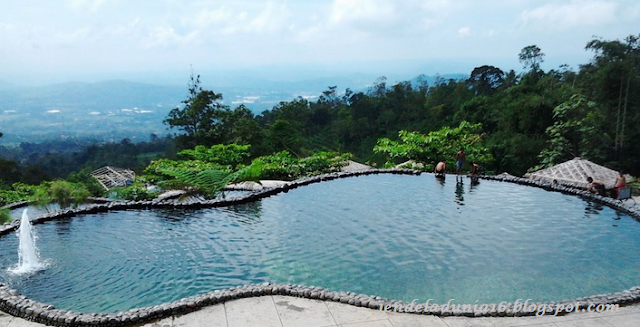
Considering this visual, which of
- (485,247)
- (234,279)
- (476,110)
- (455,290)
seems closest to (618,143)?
(476,110)

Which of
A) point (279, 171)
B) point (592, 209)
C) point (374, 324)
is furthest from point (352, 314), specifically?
point (279, 171)

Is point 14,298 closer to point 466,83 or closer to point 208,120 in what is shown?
point 208,120

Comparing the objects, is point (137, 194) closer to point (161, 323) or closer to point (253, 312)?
point (161, 323)

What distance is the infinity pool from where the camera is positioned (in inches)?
344

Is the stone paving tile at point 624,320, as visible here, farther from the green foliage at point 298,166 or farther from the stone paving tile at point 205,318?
the green foliage at point 298,166

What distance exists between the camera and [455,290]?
8.63 meters

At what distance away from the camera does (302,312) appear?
7449 millimetres

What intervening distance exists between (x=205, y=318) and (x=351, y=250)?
4161mm

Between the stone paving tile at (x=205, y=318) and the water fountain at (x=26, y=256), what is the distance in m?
4.38

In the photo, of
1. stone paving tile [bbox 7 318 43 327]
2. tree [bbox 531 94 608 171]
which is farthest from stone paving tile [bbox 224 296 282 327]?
tree [bbox 531 94 608 171]

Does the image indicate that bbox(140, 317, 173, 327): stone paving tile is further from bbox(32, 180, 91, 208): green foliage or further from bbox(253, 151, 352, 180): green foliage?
bbox(253, 151, 352, 180): green foliage

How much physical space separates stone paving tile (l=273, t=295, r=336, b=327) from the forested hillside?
61.3 ft

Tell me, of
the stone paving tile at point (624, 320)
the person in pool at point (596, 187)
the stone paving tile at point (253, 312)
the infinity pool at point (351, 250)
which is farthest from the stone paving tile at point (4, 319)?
the person in pool at point (596, 187)

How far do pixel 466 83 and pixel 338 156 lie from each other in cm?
3810
